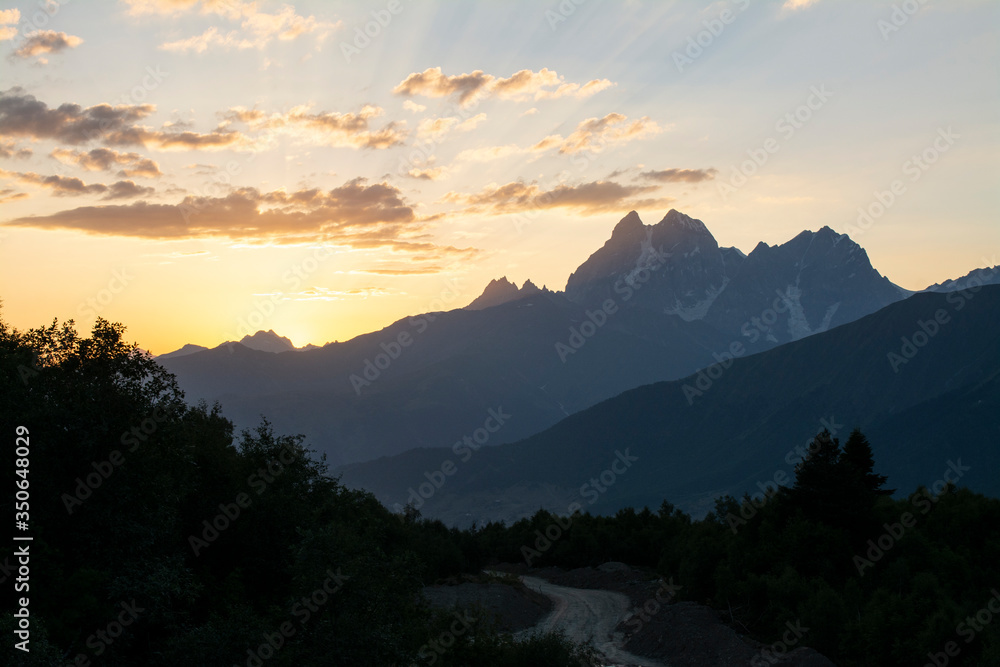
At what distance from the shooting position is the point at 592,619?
161ft

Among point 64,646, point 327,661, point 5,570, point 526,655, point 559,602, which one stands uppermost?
point 5,570

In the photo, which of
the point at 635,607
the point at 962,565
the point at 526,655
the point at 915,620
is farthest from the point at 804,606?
the point at 526,655

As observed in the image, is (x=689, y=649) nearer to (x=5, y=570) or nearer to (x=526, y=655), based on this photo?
(x=526, y=655)

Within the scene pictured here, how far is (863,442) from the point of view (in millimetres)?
57844

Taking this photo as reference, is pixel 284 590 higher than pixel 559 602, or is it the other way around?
pixel 284 590

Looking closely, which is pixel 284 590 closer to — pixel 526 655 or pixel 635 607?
pixel 526 655

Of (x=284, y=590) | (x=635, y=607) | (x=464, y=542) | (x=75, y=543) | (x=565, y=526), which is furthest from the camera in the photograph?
(x=565, y=526)

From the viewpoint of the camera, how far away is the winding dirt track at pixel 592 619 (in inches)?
1560

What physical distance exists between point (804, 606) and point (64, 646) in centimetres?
3379

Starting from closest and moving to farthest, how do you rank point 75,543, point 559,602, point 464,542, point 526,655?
1. point 75,543
2. point 526,655
3. point 559,602
4. point 464,542

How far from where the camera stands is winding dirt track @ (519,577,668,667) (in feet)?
130

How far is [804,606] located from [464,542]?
4416 cm

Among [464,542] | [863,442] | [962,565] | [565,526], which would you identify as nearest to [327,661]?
[962,565]

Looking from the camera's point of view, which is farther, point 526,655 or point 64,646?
point 526,655
